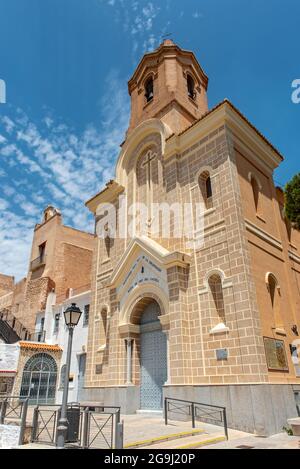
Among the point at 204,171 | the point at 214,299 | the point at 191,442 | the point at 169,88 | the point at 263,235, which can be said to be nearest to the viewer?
the point at 191,442

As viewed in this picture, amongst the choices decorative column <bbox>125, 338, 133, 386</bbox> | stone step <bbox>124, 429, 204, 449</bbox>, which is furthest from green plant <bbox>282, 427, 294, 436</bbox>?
decorative column <bbox>125, 338, 133, 386</bbox>

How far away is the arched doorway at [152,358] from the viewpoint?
1238 cm

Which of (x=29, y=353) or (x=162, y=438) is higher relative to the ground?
(x=29, y=353)

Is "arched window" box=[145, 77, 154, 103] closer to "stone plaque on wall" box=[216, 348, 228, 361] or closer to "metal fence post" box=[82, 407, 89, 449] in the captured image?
"stone plaque on wall" box=[216, 348, 228, 361]

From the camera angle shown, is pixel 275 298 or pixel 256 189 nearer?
pixel 275 298

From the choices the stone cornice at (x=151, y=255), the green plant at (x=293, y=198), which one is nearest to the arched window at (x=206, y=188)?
the stone cornice at (x=151, y=255)

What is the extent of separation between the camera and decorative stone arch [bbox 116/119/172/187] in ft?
50.1

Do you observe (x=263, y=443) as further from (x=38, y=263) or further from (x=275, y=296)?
(x=38, y=263)

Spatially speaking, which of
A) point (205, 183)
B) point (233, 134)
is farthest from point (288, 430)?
point (233, 134)

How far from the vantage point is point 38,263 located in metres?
33.5

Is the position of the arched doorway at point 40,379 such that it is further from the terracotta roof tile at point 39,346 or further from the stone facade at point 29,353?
the terracotta roof tile at point 39,346

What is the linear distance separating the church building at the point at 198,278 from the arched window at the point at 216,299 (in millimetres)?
36

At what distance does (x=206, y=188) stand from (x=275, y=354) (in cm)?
644
